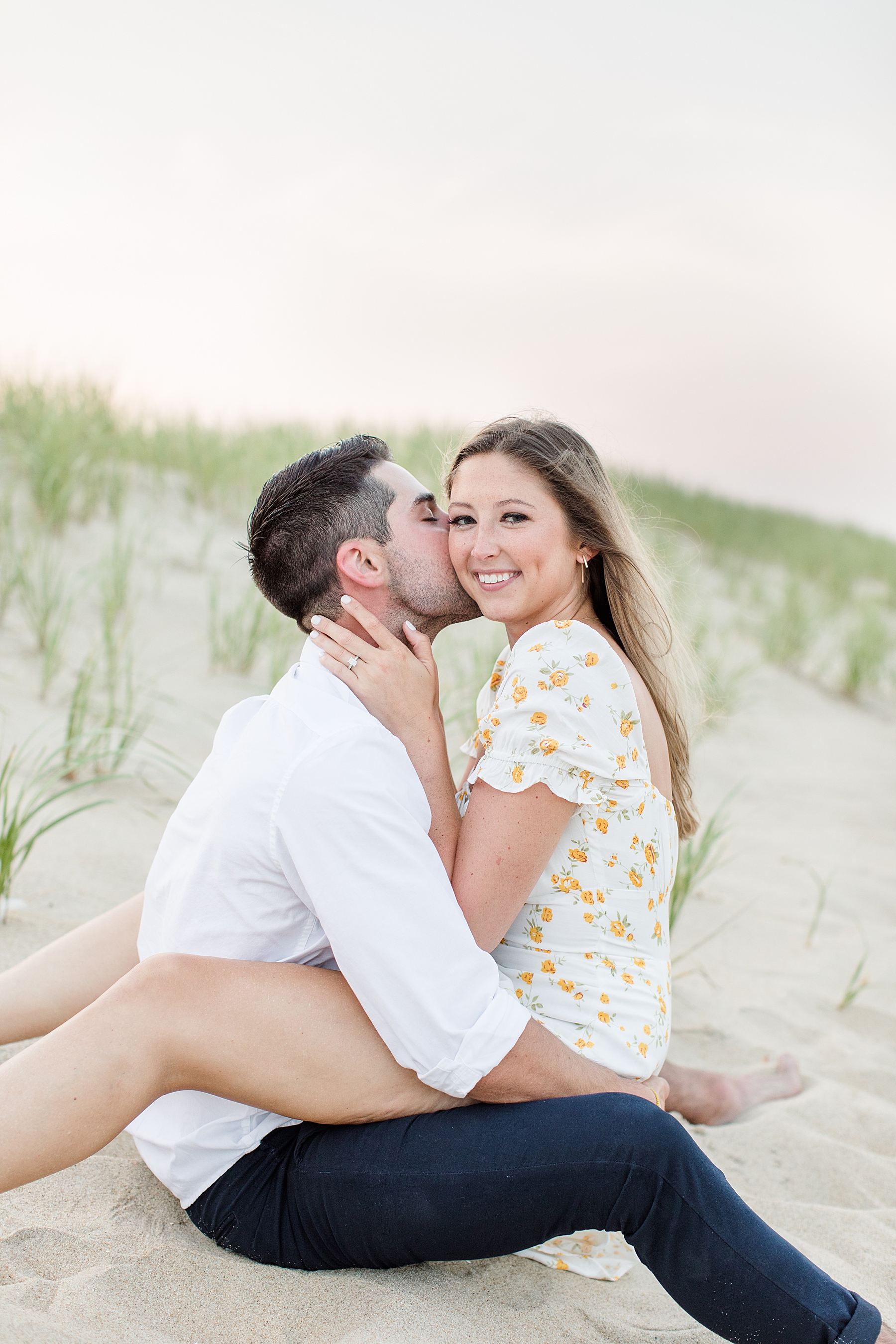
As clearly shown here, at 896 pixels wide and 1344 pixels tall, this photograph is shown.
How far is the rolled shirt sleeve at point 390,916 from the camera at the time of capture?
1.58 metres

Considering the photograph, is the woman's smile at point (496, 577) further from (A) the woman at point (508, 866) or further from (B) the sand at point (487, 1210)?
(B) the sand at point (487, 1210)

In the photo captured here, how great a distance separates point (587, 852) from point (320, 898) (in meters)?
0.60

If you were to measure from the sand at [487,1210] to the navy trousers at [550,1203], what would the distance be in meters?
0.12

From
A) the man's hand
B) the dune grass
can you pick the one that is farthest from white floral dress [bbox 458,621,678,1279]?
the dune grass

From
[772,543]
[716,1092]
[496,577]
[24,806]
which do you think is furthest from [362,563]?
[772,543]

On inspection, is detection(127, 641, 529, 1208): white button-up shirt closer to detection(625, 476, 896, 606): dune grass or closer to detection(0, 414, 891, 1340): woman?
detection(0, 414, 891, 1340): woman

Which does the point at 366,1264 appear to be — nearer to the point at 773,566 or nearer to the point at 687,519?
the point at 687,519

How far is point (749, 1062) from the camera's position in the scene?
3.01 m

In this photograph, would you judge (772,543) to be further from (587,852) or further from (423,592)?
(587,852)

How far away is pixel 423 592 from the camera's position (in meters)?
2.24

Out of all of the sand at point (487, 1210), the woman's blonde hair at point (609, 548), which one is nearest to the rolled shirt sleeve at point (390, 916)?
the sand at point (487, 1210)

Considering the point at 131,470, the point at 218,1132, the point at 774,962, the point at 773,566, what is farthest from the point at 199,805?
the point at 773,566

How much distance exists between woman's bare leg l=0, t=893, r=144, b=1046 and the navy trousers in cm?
56

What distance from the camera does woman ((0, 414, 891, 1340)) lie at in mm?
1551
